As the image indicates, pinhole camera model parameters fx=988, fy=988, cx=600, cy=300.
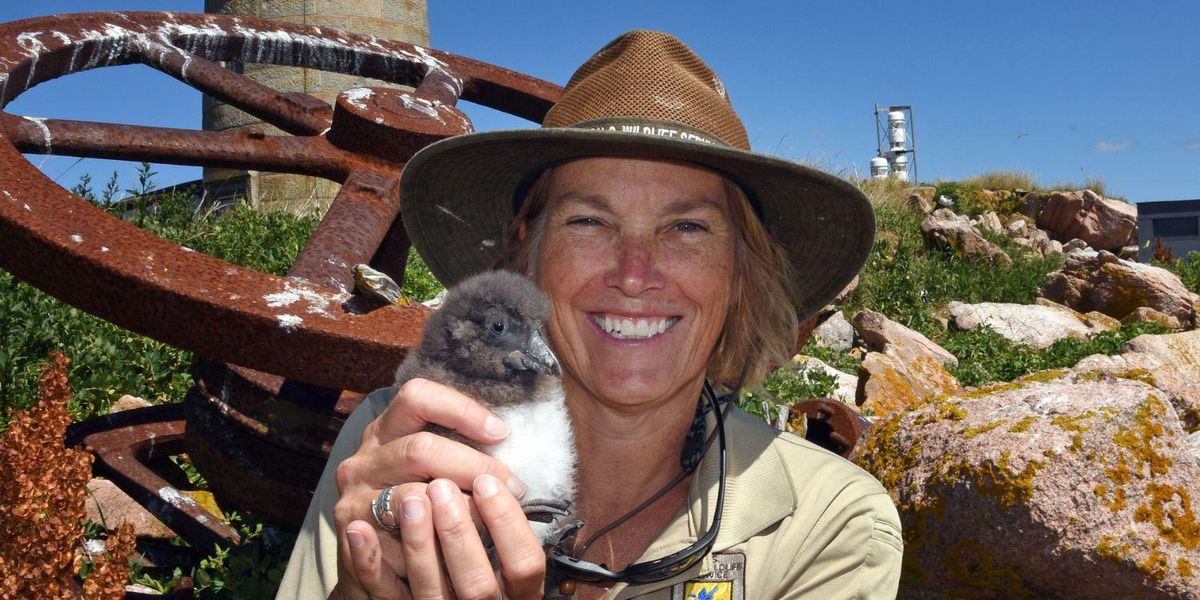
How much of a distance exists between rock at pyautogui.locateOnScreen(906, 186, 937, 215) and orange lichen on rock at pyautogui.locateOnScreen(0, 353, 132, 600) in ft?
45.3

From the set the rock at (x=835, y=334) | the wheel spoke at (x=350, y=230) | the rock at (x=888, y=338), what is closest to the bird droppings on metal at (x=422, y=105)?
the wheel spoke at (x=350, y=230)

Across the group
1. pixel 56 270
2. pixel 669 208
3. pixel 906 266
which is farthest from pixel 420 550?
pixel 906 266

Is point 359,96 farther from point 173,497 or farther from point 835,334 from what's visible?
point 835,334

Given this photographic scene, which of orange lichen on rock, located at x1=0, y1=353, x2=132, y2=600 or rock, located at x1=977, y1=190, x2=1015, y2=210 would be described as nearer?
orange lichen on rock, located at x1=0, y1=353, x2=132, y2=600

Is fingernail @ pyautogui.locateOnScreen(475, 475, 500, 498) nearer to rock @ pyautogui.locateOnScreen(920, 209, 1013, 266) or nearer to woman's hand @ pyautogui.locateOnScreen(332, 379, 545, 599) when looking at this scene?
woman's hand @ pyautogui.locateOnScreen(332, 379, 545, 599)

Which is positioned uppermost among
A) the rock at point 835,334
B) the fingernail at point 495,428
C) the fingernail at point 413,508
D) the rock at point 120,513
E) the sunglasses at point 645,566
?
the fingernail at point 495,428

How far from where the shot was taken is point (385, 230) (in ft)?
11.3

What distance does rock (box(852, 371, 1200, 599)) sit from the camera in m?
2.79

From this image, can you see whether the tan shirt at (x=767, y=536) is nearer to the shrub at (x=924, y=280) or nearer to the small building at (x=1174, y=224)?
the shrub at (x=924, y=280)

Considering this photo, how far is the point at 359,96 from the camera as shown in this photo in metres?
3.56

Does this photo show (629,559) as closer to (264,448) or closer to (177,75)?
(264,448)

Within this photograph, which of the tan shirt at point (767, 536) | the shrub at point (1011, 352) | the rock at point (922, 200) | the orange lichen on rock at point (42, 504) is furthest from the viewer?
the rock at point (922, 200)

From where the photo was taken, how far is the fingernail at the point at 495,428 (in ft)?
5.26

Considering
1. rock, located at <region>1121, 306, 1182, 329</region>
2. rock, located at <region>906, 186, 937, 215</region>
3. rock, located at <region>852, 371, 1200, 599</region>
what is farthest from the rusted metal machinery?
rock, located at <region>906, 186, 937, 215</region>
